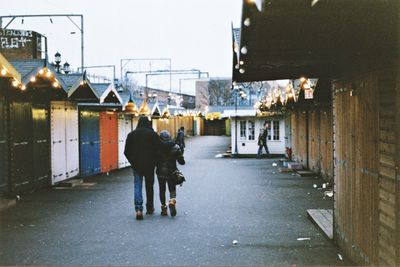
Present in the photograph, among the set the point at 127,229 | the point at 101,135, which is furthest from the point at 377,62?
the point at 101,135

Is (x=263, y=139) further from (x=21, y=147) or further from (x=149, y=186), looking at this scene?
(x=149, y=186)

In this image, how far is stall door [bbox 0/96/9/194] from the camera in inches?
545

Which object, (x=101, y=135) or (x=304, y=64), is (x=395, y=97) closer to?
(x=304, y=64)

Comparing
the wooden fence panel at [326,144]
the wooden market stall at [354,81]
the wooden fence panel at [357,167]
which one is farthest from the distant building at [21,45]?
the wooden fence panel at [357,167]

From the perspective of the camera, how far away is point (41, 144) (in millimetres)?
16672

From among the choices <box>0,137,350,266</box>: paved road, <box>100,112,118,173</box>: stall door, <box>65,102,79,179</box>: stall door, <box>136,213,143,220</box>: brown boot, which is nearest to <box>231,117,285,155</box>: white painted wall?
<box>100,112,118,173</box>: stall door

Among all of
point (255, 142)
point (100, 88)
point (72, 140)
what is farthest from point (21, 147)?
point (255, 142)

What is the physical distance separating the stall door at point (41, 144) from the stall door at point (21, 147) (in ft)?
1.10

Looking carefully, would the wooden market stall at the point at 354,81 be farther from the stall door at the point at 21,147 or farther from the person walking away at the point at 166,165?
the stall door at the point at 21,147

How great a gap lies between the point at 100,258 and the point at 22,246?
1585 millimetres

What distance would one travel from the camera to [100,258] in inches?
306

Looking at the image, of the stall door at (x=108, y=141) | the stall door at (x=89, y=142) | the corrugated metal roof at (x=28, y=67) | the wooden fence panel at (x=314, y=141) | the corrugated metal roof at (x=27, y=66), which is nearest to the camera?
the corrugated metal roof at (x=28, y=67)

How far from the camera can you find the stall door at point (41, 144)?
16.1 m

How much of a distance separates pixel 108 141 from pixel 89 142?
8.57 feet
